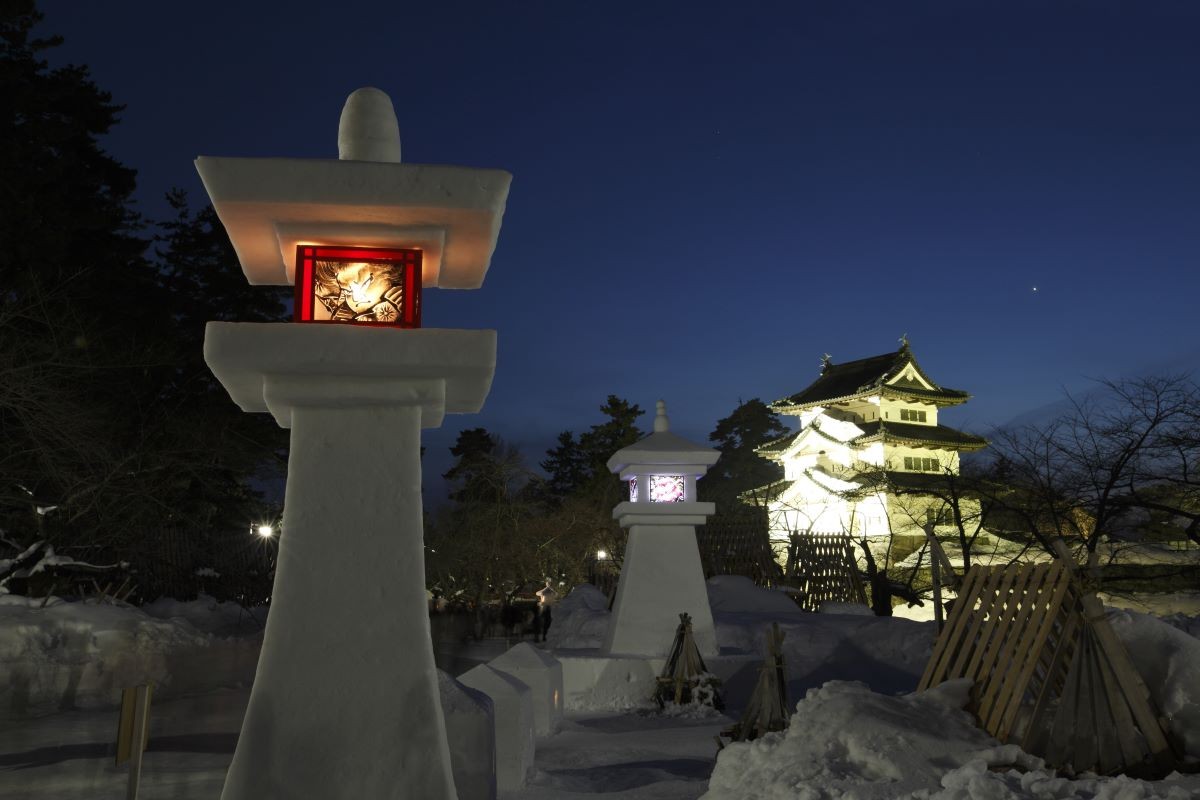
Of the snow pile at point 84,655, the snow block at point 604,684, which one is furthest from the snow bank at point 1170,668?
the snow pile at point 84,655

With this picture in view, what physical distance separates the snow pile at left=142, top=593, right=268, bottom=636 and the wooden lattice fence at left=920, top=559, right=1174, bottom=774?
14.1 metres

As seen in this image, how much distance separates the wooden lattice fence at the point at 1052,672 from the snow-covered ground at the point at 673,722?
0.25 metres

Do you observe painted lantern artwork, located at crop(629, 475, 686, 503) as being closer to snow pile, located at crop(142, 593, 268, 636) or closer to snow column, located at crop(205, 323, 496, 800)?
snow pile, located at crop(142, 593, 268, 636)

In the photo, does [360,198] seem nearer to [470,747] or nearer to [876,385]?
[470,747]

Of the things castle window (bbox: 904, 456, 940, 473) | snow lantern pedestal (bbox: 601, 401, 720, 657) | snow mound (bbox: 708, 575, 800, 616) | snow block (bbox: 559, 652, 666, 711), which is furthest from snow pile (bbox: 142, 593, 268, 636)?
castle window (bbox: 904, 456, 940, 473)

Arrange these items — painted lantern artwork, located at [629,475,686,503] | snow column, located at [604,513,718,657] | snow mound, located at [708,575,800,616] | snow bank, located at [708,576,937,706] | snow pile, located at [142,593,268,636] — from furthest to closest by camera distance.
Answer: snow mound, located at [708,575,800,616]
snow pile, located at [142,593,268,636]
painted lantern artwork, located at [629,475,686,503]
snow column, located at [604,513,718,657]
snow bank, located at [708,576,937,706]

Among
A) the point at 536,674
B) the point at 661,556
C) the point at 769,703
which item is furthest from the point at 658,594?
the point at 769,703

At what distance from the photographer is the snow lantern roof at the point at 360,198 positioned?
4.75 metres

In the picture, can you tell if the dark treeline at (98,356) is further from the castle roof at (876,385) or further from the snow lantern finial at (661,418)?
the castle roof at (876,385)

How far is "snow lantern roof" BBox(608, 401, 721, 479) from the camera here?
14016 mm

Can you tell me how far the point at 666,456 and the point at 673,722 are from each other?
395 centimetres

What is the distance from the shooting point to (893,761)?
226 inches

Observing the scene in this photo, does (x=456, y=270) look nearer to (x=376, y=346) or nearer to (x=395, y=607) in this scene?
(x=376, y=346)

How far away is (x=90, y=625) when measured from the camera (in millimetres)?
12430
